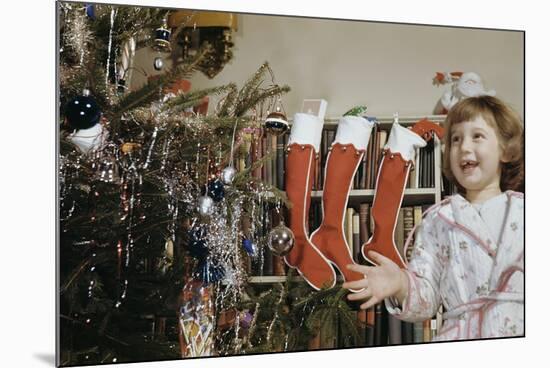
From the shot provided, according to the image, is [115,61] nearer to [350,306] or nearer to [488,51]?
[350,306]

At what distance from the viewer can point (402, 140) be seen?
269cm

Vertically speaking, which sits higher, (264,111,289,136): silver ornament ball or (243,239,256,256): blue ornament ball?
A: (264,111,289,136): silver ornament ball

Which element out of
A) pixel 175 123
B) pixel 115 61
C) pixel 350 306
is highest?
pixel 115 61

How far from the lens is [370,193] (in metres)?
2.67

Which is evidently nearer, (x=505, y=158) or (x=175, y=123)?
(x=175, y=123)

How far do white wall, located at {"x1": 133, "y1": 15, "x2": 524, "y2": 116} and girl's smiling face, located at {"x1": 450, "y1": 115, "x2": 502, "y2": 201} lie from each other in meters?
0.14

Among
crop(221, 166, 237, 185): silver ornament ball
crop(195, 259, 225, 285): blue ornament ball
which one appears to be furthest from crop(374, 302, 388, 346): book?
crop(221, 166, 237, 185): silver ornament ball

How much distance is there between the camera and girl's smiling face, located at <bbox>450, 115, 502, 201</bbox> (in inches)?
108

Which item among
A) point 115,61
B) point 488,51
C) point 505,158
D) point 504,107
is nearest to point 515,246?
point 505,158

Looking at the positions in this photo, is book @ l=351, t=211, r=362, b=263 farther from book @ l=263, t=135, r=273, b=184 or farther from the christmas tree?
book @ l=263, t=135, r=273, b=184

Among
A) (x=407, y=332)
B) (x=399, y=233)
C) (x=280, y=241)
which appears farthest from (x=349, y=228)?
(x=407, y=332)

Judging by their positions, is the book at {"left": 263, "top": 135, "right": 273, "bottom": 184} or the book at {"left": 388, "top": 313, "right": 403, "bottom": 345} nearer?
the book at {"left": 263, "top": 135, "right": 273, "bottom": 184}

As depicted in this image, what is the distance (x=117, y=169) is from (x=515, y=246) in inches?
55.1

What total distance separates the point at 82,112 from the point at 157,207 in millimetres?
416
